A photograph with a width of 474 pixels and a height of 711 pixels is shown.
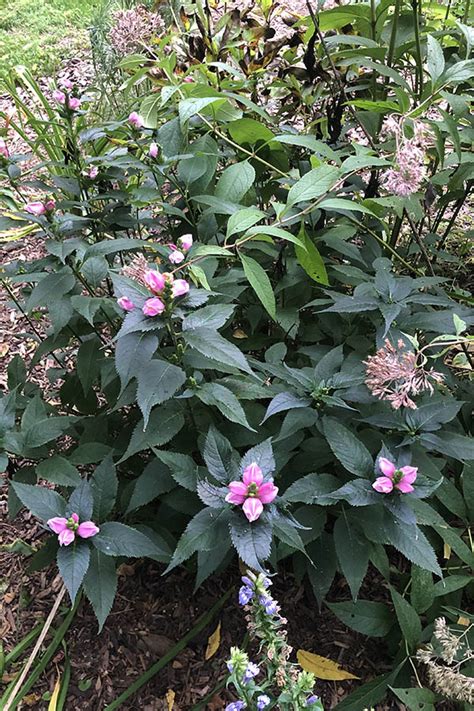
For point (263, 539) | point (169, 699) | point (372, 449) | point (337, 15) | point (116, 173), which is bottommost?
point (169, 699)

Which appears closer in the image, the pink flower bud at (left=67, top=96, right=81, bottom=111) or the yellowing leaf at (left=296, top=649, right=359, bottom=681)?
the yellowing leaf at (left=296, top=649, right=359, bottom=681)

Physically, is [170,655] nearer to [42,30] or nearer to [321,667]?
[321,667]

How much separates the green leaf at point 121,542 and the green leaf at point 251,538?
0.77 ft

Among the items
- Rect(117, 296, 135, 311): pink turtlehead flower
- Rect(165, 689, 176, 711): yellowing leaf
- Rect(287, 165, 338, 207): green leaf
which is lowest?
Rect(165, 689, 176, 711): yellowing leaf

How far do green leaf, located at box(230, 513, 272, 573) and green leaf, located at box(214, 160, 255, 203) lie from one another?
30.3 inches

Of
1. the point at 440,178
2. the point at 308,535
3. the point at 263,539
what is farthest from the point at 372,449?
the point at 440,178

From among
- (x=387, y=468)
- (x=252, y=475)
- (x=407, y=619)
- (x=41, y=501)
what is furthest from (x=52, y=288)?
(x=407, y=619)

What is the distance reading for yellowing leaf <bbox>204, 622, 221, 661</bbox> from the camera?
1.47 meters

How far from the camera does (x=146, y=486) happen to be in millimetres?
1277

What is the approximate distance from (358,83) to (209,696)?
67.3 inches

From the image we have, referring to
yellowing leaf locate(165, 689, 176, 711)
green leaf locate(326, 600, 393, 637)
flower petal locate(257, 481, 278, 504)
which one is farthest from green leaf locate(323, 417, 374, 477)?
yellowing leaf locate(165, 689, 176, 711)

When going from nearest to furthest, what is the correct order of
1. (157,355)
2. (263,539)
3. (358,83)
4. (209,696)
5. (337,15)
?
1. (263,539)
2. (157,355)
3. (209,696)
4. (337,15)
5. (358,83)

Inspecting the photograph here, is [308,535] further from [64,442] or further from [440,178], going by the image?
[440,178]

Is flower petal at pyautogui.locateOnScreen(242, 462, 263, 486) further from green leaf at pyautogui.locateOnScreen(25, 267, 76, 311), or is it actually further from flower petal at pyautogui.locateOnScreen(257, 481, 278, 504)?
green leaf at pyautogui.locateOnScreen(25, 267, 76, 311)
